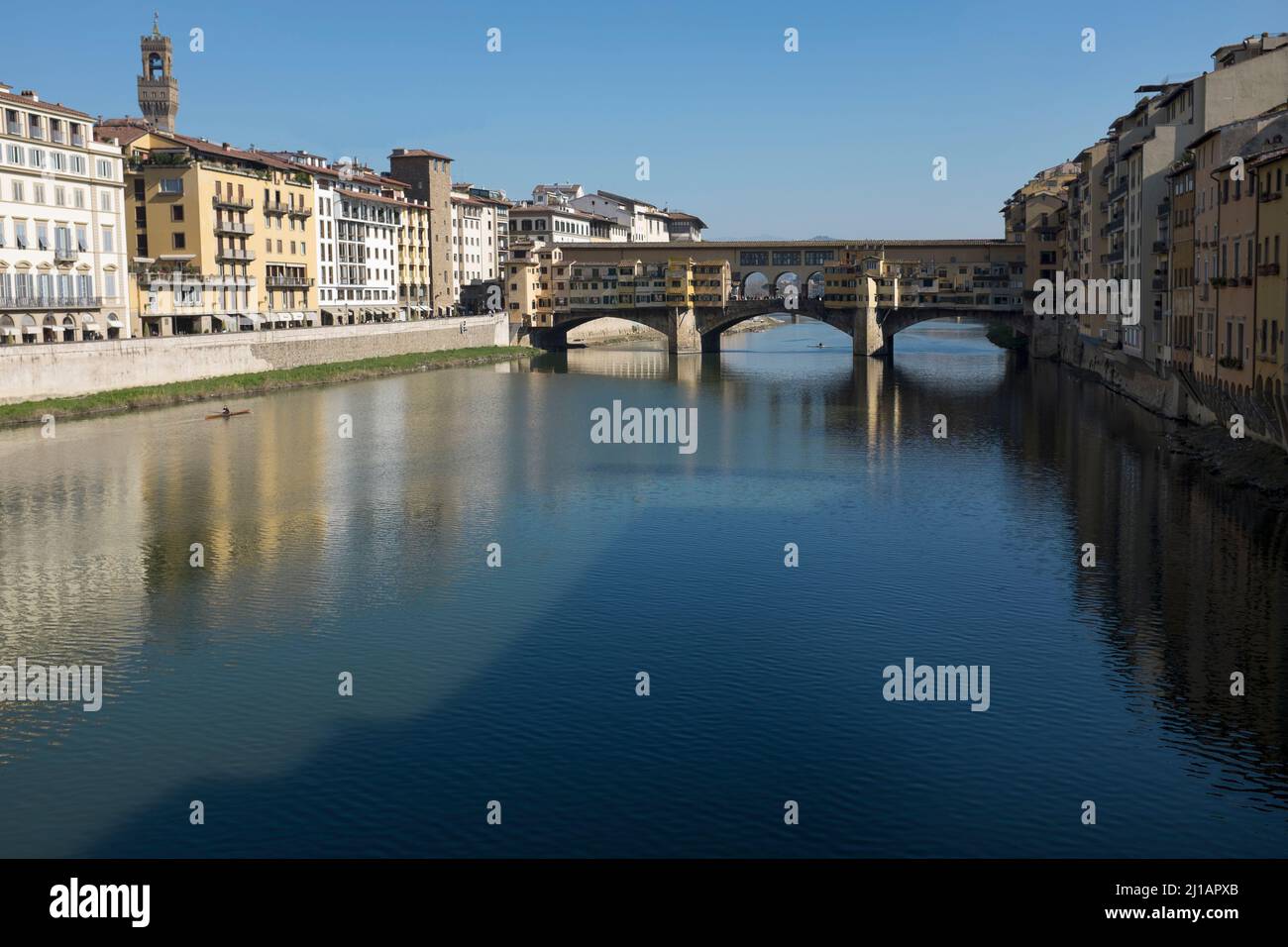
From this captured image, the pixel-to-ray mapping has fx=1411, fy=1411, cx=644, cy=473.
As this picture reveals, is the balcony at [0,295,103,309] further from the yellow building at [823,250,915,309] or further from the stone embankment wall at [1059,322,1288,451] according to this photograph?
the yellow building at [823,250,915,309]

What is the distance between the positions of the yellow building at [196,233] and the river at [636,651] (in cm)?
3259

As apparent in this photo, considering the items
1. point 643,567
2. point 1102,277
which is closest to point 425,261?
point 1102,277

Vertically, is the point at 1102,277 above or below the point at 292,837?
above

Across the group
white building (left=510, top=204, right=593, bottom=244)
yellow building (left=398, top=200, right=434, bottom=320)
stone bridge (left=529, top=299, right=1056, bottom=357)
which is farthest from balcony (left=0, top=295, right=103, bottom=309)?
white building (left=510, top=204, right=593, bottom=244)

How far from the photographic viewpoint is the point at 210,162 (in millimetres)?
88375

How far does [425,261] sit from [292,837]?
111 m

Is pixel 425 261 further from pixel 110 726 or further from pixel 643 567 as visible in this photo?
pixel 110 726

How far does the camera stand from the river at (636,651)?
19.4m

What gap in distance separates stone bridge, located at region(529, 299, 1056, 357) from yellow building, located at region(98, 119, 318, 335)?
106ft

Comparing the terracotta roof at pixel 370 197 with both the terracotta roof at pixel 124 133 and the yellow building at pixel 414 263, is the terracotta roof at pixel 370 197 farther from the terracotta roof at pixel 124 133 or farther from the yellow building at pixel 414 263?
the terracotta roof at pixel 124 133

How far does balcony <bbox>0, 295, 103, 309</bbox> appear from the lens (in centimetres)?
6756

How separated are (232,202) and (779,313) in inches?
1824
